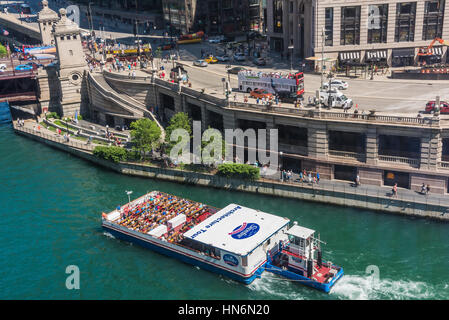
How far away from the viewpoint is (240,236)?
60562 mm

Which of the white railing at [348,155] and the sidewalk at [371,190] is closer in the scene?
the sidewalk at [371,190]

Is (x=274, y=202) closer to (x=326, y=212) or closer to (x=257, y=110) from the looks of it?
(x=326, y=212)

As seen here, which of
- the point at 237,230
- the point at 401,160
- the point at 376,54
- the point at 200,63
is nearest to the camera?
the point at 237,230

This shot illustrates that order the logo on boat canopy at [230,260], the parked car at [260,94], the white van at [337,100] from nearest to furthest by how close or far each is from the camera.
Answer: the logo on boat canopy at [230,260], the white van at [337,100], the parked car at [260,94]

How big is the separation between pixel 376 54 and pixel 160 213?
56.0 meters

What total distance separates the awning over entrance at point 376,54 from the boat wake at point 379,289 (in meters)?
55.8

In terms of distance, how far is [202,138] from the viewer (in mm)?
83688

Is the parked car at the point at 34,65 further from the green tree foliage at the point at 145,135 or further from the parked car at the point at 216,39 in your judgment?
the green tree foliage at the point at 145,135

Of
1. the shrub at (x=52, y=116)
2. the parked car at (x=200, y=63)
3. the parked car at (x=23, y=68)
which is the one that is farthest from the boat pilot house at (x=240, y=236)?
the parked car at (x=23, y=68)

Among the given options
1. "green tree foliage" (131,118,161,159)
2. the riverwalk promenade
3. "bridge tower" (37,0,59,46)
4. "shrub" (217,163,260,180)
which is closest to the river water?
the riverwalk promenade

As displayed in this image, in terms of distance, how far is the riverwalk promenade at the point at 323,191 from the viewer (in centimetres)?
6806

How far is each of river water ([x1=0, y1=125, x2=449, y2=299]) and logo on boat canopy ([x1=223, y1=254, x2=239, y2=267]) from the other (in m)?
2.29

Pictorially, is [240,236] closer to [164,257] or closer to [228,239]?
[228,239]

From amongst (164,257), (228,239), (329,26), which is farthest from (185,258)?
(329,26)
